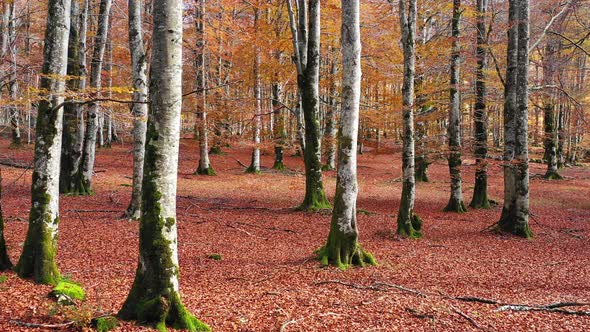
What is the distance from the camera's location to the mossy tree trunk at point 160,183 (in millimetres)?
3990

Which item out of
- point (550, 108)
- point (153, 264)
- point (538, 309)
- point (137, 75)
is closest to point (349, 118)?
point (538, 309)

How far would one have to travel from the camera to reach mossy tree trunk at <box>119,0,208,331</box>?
3.99 metres

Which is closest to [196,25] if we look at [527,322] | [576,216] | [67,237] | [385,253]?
[67,237]

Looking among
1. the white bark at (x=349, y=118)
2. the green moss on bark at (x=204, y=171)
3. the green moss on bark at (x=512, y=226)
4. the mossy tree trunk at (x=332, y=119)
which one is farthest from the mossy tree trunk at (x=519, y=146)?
the green moss on bark at (x=204, y=171)

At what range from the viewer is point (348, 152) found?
7.49 m

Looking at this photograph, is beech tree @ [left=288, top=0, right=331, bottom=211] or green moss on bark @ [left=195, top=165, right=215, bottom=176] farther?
green moss on bark @ [left=195, top=165, right=215, bottom=176]

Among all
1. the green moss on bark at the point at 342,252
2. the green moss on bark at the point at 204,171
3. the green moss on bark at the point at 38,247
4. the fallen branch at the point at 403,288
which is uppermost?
the green moss on bark at the point at 204,171

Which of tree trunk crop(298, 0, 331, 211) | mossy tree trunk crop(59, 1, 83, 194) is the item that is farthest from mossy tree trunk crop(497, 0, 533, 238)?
mossy tree trunk crop(59, 1, 83, 194)

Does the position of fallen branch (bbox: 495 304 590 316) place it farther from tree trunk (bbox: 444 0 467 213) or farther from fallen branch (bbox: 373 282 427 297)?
tree trunk (bbox: 444 0 467 213)

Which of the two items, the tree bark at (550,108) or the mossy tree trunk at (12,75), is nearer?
the mossy tree trunk at (12,75)

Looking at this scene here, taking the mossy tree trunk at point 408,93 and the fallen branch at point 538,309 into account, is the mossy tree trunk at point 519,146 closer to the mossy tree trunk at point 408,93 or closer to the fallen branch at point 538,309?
the mossy tree trunk at point 408,93

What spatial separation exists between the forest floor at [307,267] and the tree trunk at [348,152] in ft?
1.20

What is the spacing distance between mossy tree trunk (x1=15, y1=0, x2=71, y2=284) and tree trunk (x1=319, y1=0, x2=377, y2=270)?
4.32 metres

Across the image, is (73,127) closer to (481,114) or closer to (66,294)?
(66,294)
